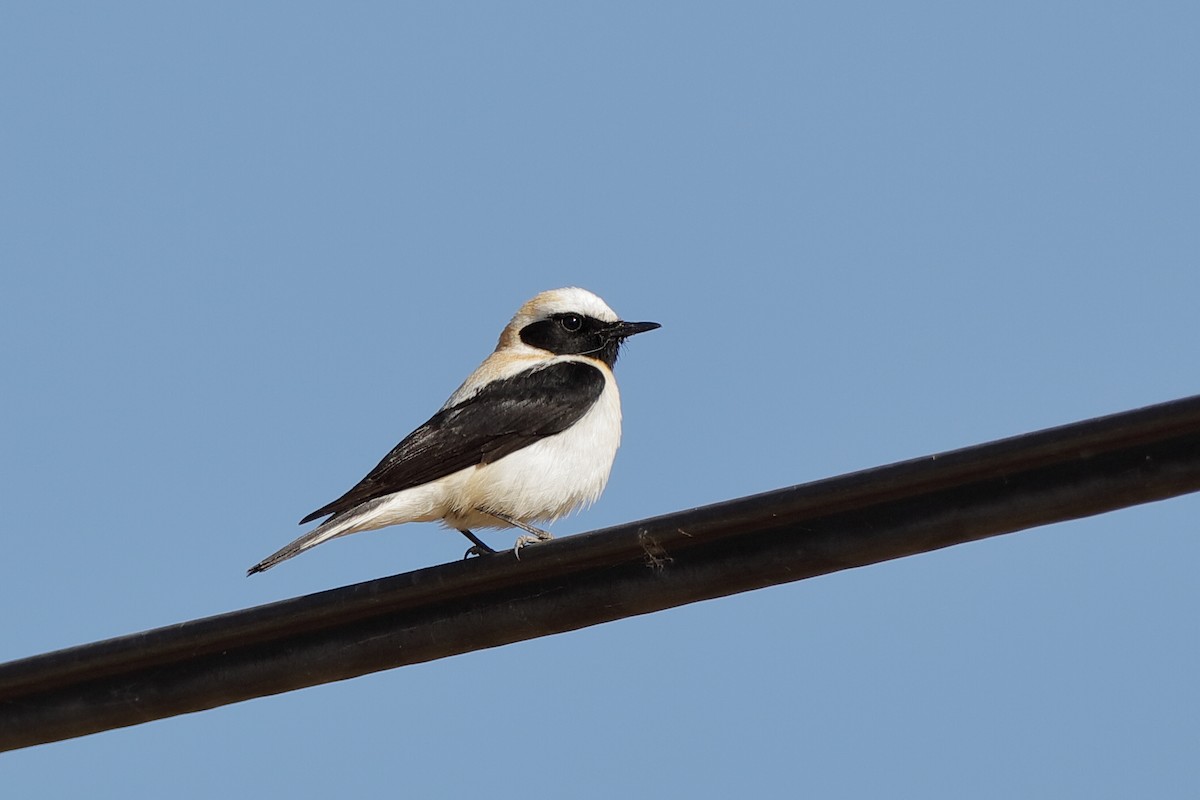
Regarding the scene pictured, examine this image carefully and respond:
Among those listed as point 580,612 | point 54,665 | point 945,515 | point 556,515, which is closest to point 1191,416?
point 945,515

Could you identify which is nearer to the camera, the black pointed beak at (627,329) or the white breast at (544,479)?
the white breast at (544,479)

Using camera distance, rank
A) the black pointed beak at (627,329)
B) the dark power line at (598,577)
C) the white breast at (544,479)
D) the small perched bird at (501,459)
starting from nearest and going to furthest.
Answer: the dark power line at (598,577)
the small perched bird at (501,459)
the white breast at (544,479)
the black pointed beak at (627,329)

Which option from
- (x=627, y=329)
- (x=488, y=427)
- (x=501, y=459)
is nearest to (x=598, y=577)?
(x=501, y=459)

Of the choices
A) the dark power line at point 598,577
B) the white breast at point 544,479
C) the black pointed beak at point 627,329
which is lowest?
the dark power line at point 598,577

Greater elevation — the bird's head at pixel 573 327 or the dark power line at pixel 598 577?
the bird's head at pixel 573 327

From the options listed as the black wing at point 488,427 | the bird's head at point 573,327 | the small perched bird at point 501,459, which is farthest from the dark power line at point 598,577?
the bird's head at point 573,327

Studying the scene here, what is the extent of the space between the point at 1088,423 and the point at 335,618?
2385 millimetres

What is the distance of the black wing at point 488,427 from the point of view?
8148 mm

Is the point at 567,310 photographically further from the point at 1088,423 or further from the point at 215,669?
the point at 1088,423

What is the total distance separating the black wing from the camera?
26.7 ft

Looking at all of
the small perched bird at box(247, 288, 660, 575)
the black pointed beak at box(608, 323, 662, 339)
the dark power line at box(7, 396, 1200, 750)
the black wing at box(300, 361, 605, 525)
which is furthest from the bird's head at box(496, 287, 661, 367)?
the dark power line at box(7, 396, 1200, 750)

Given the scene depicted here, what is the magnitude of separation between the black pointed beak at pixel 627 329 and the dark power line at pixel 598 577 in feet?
16.2

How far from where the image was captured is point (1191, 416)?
420 cm

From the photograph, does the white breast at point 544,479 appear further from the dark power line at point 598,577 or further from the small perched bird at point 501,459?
the dark power line at point 598,577
